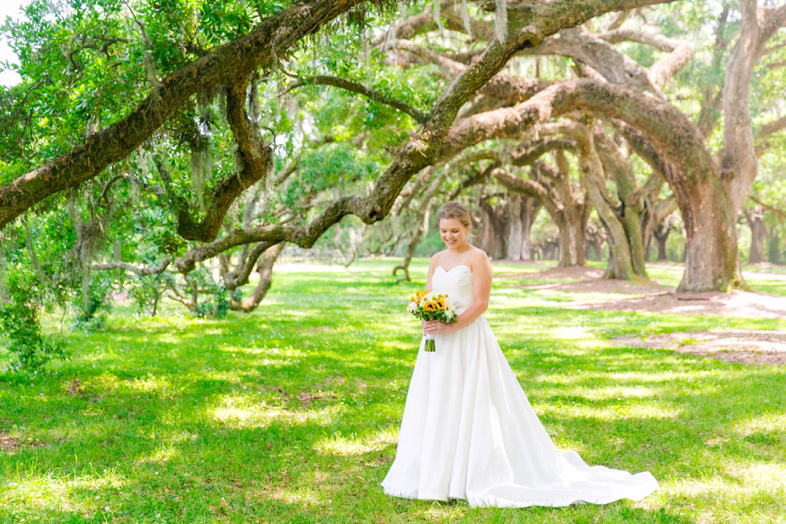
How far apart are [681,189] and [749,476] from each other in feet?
44.1

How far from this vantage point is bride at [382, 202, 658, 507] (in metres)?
4.30

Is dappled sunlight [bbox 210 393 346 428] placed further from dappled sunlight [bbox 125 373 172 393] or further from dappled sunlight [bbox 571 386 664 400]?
dappled sunlight [bbox 571 386 664 400]

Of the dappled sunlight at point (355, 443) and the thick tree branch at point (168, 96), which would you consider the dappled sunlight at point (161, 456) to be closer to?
the dappled sunlight at point (355, 443)

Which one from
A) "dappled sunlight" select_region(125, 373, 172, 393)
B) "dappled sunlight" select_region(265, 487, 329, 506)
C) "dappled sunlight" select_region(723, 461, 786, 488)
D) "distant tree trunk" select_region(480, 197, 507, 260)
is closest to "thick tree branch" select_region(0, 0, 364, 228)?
"dappled sunlight" select_region(265, 487, 329, 506)

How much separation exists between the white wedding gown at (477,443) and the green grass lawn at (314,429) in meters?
0.14

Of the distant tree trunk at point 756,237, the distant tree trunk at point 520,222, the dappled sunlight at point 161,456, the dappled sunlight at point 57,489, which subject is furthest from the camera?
the distant tree trunk at point 756,237

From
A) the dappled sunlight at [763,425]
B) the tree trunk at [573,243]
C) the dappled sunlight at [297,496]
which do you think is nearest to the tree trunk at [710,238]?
the dappled sunlight at [763,425]

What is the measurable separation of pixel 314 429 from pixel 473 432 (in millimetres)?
2123

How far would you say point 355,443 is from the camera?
5594 millimetres

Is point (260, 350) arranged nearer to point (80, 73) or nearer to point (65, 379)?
point (65, 379)

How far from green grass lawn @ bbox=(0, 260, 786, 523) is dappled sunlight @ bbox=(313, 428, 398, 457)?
24mm

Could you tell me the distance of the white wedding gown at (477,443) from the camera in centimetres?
429

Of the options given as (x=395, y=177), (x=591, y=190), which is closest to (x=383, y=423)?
(x=395, y=177)

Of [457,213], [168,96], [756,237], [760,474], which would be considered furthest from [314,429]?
[756,237]
